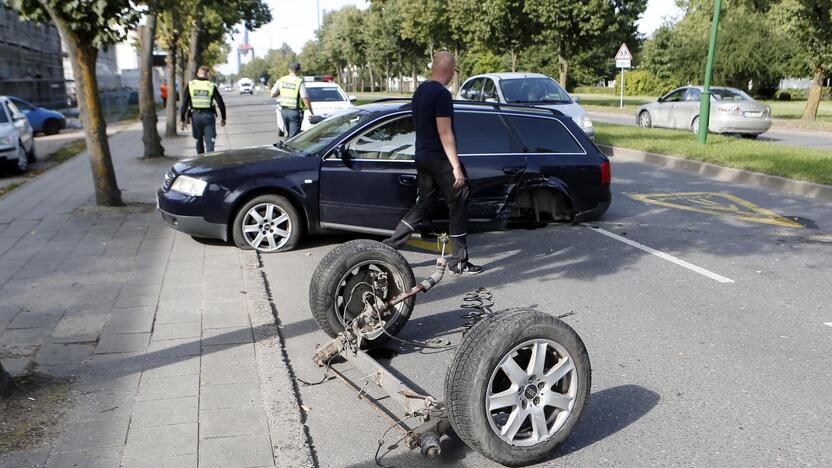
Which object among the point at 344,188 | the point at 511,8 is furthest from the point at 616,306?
the point at 511,8

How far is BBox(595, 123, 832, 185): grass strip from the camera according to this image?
42.3ft

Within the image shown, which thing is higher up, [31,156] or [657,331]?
[31,156]

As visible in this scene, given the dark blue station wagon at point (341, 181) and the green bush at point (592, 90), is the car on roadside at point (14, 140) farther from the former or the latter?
the green bush at point (592, 90)

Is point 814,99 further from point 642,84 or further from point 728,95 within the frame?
point 642,84

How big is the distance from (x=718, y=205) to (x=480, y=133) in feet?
14.3

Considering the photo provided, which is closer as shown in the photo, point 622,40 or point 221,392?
point 221,392

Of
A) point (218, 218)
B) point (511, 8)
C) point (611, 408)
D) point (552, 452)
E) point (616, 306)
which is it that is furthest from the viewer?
point (511, 8)

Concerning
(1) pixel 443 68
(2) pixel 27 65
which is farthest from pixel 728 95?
(2) pixel 27 65

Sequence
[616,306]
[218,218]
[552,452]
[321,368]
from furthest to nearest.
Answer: [218,218], [616,306], [321,368], [552,452]

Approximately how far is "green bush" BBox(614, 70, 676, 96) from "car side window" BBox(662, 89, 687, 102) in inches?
1600

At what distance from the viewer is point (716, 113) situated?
827 inches

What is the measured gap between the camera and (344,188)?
782cm

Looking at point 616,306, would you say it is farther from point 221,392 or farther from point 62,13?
point 62,13

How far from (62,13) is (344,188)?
4.23 m
